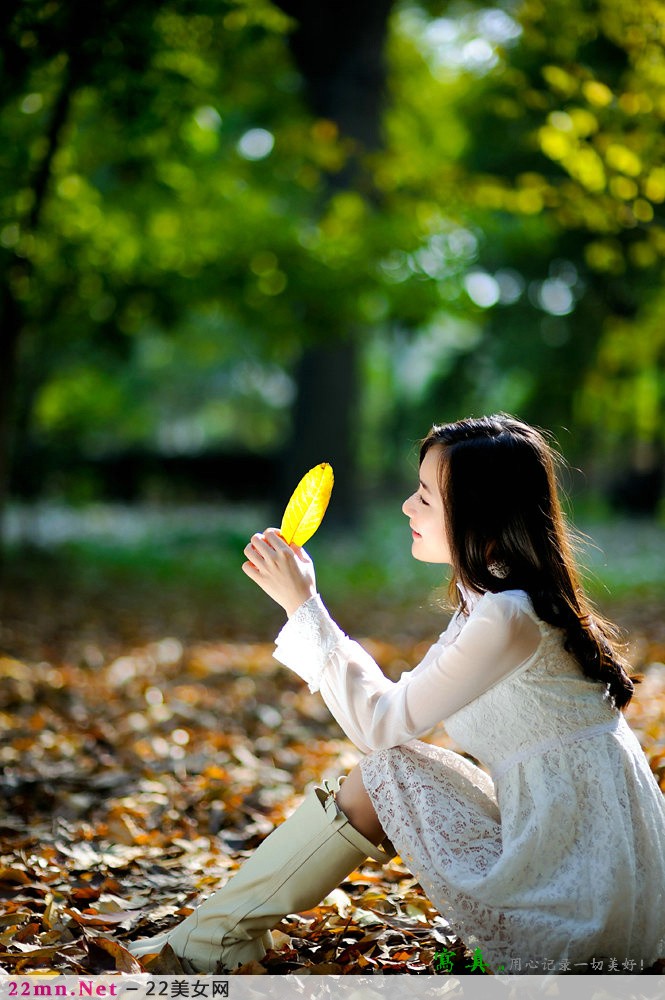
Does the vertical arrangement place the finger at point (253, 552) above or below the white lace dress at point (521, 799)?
above

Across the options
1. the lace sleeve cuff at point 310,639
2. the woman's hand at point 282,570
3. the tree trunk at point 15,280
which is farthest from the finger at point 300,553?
the tree trunk at point 15,280

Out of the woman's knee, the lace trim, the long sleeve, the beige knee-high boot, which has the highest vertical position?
the long sleeve

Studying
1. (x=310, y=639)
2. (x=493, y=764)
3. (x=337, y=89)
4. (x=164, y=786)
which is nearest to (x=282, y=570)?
(x=310, y=639)

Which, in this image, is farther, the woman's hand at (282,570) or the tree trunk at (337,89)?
the tree trunk at (337,89)

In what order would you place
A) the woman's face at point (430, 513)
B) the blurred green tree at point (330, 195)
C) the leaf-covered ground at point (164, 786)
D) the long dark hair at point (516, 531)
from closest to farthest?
the long dark hair at point (516, 531), the woman's face at point (430, 513), the leaf-covered ground at point (164, 786), the blurred green tree at point (330, 195)

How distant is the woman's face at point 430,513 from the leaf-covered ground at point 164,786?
974 mm

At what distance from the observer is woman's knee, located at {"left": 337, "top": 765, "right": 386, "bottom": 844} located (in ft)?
7.54

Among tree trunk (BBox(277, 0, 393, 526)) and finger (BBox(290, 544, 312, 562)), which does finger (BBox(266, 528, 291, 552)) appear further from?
tree trunk (BBox(277, 0, 393, 526))

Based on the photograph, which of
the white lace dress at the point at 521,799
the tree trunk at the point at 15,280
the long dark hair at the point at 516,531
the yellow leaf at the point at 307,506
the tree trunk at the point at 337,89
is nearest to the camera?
the white lace dress at the point at 521,799

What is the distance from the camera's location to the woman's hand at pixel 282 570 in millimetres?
2381

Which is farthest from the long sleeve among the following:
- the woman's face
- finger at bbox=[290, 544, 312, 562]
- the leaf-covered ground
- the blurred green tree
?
the blurred green tree

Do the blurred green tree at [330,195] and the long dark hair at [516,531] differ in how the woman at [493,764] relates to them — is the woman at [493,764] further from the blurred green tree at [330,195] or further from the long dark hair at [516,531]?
the blurred green tree at [330,195]

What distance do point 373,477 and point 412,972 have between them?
2581 cm

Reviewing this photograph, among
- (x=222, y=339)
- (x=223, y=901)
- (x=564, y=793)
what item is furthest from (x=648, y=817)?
(x=222, y=339)
